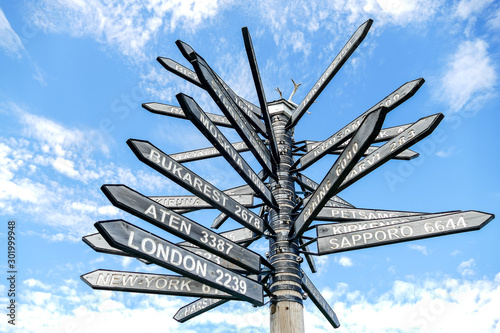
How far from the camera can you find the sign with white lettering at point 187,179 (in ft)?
13.4

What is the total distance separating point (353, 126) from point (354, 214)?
141 cm

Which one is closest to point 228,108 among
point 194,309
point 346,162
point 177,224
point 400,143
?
point 177,224

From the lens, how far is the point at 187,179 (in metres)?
4.36

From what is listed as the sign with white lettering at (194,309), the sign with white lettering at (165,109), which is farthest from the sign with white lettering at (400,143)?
the sign with white lettering at (165,109)

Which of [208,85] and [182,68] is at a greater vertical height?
[182,68]

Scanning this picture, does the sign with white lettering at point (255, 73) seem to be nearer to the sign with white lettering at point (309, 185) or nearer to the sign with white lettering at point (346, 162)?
the sign with white lettering at point (309, 185)

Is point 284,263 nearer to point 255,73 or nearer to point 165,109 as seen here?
point 255,73

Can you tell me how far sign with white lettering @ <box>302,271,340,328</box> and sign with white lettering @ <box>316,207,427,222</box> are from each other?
915 mm

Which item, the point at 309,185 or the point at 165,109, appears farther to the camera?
the point at 165,109

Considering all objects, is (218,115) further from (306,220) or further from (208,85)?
(306,220)

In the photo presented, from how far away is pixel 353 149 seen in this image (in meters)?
3.62

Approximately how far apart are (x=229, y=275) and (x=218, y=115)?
13.1 ft

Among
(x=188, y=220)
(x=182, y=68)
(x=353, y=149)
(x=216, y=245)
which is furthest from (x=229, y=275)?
(x=182, y=68)

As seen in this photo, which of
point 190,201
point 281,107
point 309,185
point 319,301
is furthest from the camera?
point 281,107
